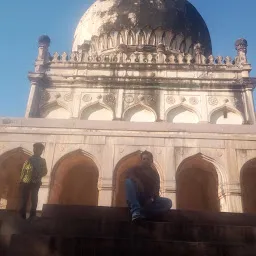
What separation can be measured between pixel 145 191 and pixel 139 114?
29.9 ft

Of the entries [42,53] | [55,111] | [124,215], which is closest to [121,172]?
[124,215]

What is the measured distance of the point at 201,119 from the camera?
1292 cm

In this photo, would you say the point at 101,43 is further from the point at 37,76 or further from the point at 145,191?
the point at 145,191

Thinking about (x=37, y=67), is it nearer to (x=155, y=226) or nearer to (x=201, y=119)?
(x=201, y=119)

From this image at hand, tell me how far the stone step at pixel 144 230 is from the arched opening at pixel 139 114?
9238 millimetres

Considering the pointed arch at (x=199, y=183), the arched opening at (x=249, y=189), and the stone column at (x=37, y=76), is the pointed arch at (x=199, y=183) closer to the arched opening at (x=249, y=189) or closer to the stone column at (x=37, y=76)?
the arched opening at (x=249, y=189)

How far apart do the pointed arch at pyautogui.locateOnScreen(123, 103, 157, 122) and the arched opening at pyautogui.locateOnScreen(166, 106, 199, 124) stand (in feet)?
2.10

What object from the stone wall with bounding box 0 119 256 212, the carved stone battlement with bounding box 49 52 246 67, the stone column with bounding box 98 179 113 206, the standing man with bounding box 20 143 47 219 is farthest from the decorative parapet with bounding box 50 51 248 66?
the standing man with bounding box 20 143 47 219

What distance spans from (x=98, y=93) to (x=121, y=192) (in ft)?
19.0

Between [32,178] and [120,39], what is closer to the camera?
[32,178]

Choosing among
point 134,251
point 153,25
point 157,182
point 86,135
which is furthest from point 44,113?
point 134,251

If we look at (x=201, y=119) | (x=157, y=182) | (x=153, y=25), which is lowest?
(x=157, y=182)

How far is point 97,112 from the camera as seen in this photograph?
43.8 feet

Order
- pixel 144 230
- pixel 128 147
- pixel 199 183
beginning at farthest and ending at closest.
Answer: pixel 199 183 < pixel 128 147 < pixel 144 230
